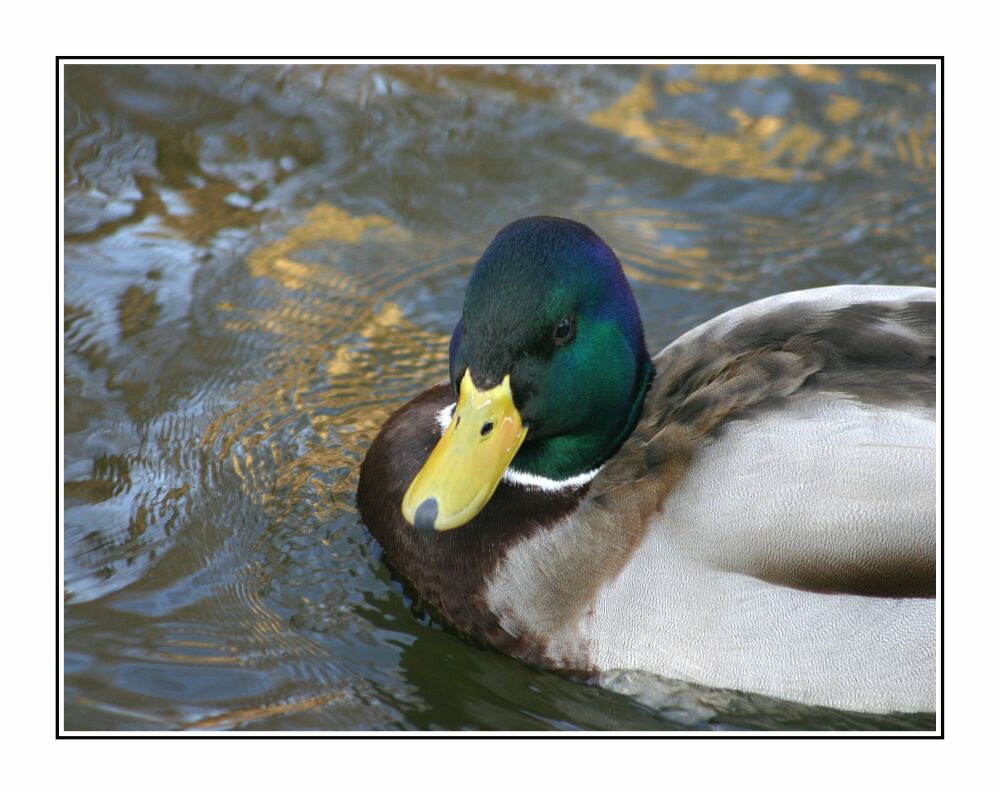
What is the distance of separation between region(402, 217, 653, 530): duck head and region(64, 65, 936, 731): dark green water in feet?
2.45

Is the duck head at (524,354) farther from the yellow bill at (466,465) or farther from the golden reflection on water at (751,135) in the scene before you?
the golden reflection on water at (751,135)

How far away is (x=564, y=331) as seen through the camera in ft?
13.4

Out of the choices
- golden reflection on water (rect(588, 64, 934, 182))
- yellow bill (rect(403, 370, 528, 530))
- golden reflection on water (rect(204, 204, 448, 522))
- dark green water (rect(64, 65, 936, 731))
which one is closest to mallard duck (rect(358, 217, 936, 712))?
yellow bill (rect(403, 370, 528, 530))

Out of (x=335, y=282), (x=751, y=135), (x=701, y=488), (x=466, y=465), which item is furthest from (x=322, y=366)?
(x=751, y=135)

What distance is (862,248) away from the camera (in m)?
6.55

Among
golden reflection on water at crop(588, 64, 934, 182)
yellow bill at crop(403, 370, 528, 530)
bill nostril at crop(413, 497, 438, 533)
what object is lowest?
bill nostril at crop(413, 497, 438, 533)

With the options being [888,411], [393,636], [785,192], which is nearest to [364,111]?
[785,192]

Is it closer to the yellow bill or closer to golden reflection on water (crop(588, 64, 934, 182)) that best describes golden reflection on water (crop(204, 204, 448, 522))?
the yellow bill

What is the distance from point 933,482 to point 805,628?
1.83 feet

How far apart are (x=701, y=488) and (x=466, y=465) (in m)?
0.69

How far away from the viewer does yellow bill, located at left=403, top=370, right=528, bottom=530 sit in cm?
399

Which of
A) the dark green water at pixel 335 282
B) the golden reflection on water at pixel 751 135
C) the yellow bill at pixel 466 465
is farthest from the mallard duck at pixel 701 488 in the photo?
the golden reflection on water at pixel 751 135

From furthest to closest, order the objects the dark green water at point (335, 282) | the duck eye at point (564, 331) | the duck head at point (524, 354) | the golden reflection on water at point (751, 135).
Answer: the golden reflection on water at point (751, 135)
the dark green water at point (335, 282)
the duck eye at point (564, 331)
the duck head at point (524, 354)

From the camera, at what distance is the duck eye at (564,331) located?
13.3ft
